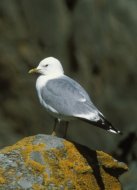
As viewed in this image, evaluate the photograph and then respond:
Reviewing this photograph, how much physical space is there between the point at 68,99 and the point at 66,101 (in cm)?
6

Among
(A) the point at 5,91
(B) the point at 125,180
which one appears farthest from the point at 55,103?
(A) the point at 5,91

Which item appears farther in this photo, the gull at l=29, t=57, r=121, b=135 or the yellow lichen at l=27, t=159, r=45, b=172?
the gull at l=29, t=57, r=121, b=135

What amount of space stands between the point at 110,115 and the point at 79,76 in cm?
100

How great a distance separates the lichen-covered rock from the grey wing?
45 cm

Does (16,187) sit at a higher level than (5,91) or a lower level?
higher

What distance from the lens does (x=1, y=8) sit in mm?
15289

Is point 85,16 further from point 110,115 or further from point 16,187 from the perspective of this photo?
point 16,187

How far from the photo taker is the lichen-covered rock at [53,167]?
743cm

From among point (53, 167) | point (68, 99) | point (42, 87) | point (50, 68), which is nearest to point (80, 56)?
point (50, 68)

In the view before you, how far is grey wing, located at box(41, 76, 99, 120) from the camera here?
8365mm

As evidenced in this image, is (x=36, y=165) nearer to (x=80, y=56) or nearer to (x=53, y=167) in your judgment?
(x=53, y=167)

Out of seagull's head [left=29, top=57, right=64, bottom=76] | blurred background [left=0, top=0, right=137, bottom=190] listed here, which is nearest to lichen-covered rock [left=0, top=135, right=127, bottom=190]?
seagull's head [left=29, top=57, right=64, bottom=76]

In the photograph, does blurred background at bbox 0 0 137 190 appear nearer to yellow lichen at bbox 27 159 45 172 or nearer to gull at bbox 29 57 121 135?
gull at bbox 29 57 121 135

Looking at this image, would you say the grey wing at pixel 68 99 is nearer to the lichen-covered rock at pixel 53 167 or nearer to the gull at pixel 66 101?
the gull at pixel 66 101
